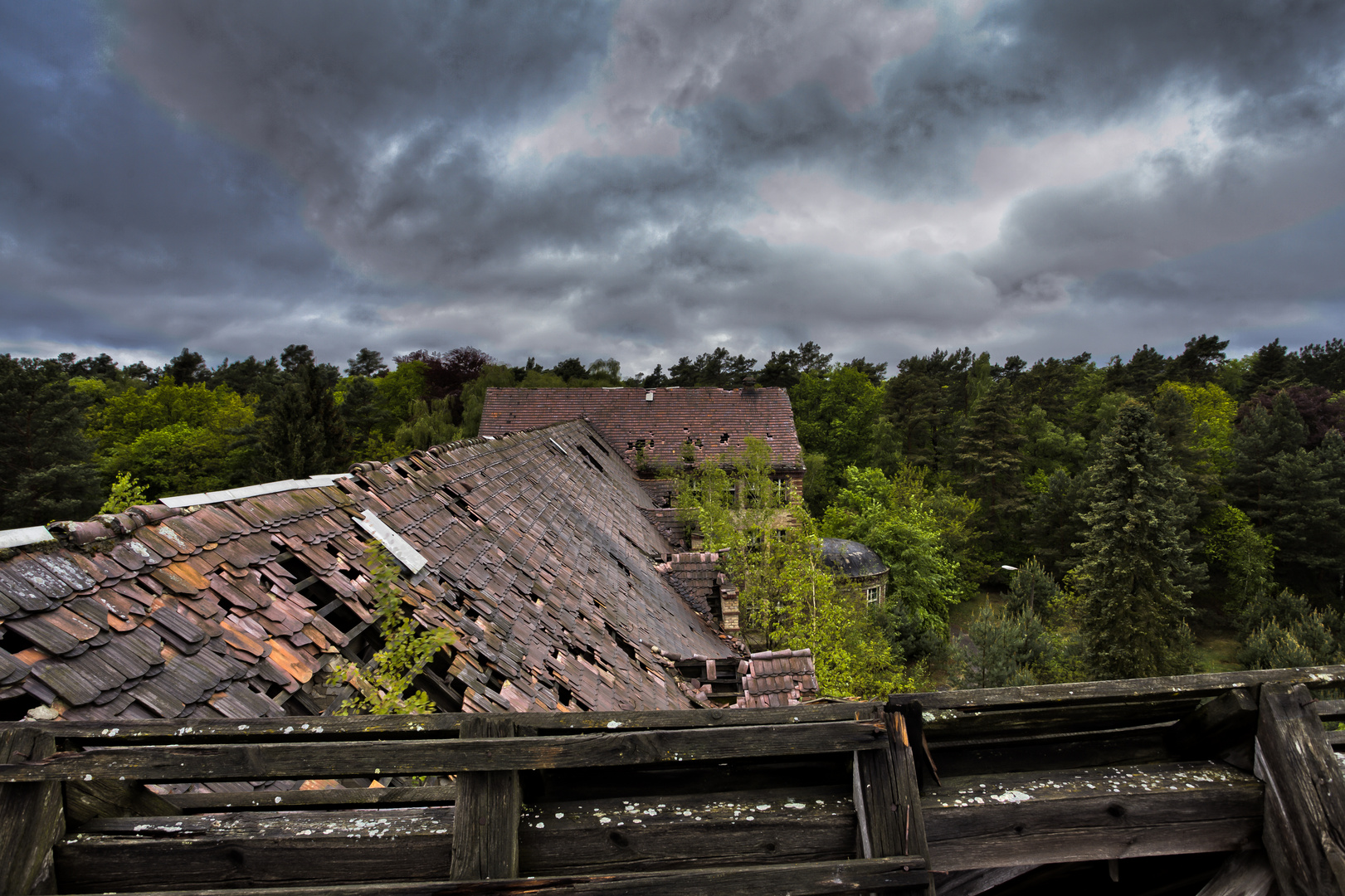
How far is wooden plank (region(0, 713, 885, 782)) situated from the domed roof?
22.9 m

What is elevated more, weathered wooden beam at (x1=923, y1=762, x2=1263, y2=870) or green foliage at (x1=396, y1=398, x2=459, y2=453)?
green foliage at (x1=396, y1=398, x2=459, y2=453)

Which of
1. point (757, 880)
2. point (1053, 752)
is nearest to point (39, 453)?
point (757, 880)

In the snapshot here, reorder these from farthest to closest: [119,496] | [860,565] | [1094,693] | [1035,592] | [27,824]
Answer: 1. [1035,592]
2. [860,565]
3. [119,496]
4. [1094,693]
5. [27,824]

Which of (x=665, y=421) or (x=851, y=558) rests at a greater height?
(x=665, y=421)

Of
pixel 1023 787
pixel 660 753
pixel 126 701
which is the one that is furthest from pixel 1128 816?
pixel 126 701

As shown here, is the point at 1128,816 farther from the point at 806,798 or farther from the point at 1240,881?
the point at 806,798

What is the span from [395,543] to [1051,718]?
15.2 ft

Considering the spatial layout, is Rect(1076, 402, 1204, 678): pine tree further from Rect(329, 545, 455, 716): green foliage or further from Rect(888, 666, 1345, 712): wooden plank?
Rect(329, 545, 455, 716): green foliage

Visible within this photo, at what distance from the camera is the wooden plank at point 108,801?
1615mm

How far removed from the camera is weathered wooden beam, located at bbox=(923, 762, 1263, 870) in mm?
1669

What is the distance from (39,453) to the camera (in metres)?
27.1

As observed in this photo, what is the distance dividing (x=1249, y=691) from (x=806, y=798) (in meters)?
1.37

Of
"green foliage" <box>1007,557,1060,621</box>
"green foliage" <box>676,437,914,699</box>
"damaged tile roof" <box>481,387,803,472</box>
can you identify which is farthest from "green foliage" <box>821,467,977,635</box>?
"green foliage" <box>676,437,914,699</box>

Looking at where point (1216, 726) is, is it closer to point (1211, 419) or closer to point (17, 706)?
point (17, 706)
